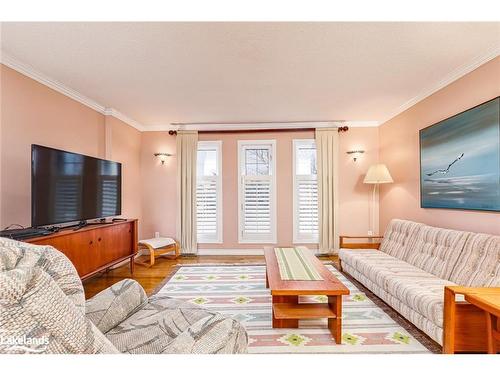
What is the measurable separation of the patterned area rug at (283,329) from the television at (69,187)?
50.1 inches

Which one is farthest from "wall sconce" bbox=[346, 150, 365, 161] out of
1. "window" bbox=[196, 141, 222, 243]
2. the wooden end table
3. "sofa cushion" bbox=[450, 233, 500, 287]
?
the wooden end table

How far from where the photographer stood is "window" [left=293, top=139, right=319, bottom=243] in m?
4.80

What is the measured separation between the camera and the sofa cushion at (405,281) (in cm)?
189

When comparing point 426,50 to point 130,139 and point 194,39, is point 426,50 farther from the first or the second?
point 130,139

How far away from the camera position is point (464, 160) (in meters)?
2.53

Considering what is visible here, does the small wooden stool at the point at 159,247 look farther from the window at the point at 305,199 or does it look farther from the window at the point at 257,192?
the window at the point at 305,199

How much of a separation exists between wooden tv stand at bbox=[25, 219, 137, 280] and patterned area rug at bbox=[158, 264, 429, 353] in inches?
29.1

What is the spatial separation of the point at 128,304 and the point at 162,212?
3536mm

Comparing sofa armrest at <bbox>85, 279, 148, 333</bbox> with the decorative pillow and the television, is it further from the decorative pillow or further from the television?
the television

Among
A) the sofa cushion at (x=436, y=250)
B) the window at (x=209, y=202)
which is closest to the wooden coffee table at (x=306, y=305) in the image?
the sofa cushion at (x=436, y=250)

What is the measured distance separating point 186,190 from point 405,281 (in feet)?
11.8
